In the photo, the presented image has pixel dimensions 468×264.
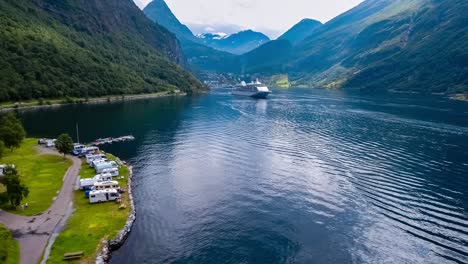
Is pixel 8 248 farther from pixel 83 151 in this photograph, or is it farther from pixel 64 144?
pixel 83 151

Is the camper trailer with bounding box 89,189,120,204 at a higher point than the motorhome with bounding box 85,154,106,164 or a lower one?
lower

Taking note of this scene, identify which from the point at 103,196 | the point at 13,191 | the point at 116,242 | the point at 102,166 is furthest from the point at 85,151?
the point at 116,242

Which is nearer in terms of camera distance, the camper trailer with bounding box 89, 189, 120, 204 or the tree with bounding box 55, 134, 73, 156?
the camper trailer with bounding box 89, 189, 120, 204

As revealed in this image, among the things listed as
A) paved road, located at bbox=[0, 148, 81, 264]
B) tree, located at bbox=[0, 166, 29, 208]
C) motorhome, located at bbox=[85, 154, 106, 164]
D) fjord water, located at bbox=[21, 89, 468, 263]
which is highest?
tree, located at bbox=[0, 166, 29, 208]

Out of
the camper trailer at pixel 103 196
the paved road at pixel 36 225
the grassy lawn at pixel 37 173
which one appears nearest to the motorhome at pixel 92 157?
the grassy lawn at pixel 37 173

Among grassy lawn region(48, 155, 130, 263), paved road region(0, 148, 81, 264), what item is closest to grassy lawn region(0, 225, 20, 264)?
paved road region(0, 148, 81, 264)

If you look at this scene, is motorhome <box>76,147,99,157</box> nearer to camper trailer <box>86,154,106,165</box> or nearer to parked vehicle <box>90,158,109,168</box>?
camper trailer <box>86,154,106,165</box>

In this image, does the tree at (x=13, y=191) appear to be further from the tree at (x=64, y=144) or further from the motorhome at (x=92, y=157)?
the tree at (x=64, y=144)
